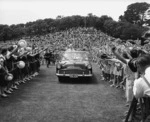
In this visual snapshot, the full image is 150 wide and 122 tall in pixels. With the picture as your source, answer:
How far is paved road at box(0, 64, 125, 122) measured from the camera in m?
7.04

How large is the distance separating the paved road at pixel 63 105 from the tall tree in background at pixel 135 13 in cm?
11848

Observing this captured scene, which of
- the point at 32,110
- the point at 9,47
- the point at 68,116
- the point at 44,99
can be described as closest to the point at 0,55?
the point at 9,47

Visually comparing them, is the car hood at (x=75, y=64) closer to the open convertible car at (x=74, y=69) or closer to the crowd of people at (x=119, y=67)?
the open convertible car at (x=74, y=69)

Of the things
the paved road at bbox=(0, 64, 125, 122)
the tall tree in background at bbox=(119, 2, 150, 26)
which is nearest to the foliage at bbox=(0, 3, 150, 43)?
the tall tree in background at bbox=(119, 2, 150, 26)

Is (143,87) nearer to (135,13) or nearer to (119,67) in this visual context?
(119,67)

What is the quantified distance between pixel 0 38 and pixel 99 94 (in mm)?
130364

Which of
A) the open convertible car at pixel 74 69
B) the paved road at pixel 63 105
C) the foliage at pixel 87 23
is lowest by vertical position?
the paved road at pixel 63 105

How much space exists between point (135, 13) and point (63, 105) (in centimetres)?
12282

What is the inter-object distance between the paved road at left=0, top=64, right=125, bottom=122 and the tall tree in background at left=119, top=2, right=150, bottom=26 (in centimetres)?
11848

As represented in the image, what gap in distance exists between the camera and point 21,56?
1361cm

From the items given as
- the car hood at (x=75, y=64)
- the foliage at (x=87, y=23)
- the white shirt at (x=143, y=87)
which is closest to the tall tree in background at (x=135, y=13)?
the foliage at (x=87, y=23)

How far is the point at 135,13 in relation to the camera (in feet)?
414

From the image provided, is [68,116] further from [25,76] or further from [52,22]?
[52,22]

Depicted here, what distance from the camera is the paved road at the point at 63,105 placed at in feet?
23.1
